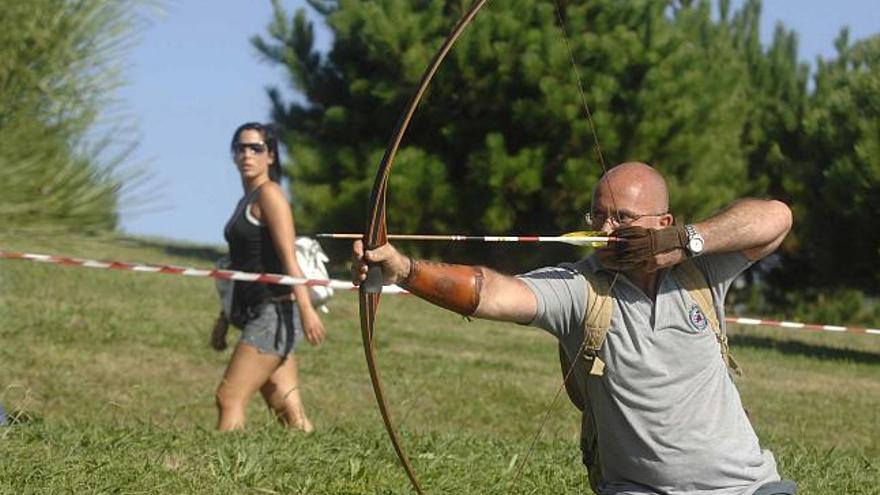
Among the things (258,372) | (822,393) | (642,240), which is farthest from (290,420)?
(822,393)

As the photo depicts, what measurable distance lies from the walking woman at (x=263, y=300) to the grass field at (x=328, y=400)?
245 mm

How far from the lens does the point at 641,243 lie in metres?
4.12

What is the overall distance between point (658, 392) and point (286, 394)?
362 centimetres

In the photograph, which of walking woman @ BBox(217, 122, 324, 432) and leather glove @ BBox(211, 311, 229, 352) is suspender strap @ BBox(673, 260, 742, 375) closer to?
walking woman @ BBox(217, 122, 324, 432)

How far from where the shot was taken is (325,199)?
2650 cm

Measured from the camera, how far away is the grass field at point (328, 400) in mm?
6191

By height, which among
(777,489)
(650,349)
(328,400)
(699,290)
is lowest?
(328,400)

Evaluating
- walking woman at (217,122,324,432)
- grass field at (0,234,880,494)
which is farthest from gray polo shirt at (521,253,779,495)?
walking woman at (217,122,324,432)

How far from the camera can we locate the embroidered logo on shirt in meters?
4.39

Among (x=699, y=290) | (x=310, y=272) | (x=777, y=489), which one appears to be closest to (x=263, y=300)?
(x=310, y=272)

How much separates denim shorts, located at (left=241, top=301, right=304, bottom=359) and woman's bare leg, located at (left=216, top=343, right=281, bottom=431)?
0.04 metres

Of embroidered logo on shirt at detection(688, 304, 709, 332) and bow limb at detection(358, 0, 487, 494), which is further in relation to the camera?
embroidered logo on shirt at detection(688, 304, 709, 332)

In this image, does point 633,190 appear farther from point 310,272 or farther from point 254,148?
point 310,272

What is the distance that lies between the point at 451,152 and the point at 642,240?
22.1 meters
